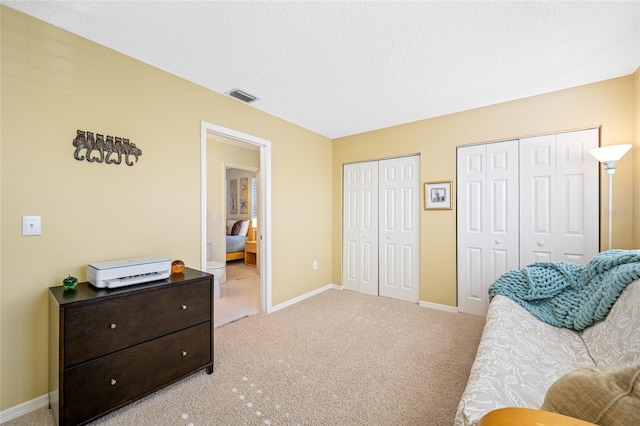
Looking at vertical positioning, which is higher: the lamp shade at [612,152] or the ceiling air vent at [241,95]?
the ceiling air vent at [241,95]

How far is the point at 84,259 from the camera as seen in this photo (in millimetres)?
1812

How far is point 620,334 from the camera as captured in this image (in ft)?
4.33

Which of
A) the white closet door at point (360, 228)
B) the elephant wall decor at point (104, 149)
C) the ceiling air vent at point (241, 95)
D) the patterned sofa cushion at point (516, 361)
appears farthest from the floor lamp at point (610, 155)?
the elephant wall decor at point (104, 149)

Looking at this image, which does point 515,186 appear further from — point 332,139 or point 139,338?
→ point 139,338

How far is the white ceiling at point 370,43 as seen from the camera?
1.58 metres

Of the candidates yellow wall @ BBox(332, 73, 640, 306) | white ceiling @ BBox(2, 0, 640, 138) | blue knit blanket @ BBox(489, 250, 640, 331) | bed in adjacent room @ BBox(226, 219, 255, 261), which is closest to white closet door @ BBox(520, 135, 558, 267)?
yellow wall @ BBox(332, 73, 640, 306)

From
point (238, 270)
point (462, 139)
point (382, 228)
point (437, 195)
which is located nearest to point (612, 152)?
point (462, 139)

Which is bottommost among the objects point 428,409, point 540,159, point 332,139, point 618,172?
point 428,409

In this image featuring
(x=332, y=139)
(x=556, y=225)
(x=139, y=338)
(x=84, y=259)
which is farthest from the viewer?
(x=332, y=139)

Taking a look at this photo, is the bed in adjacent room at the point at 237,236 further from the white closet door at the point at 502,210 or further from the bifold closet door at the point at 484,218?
the white closet door at the point at 502,210

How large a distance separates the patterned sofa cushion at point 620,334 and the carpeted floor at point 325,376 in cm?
80

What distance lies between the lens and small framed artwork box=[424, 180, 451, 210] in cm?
321

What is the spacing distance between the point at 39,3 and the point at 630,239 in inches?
181

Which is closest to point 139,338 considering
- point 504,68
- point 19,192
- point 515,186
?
point 19,192
